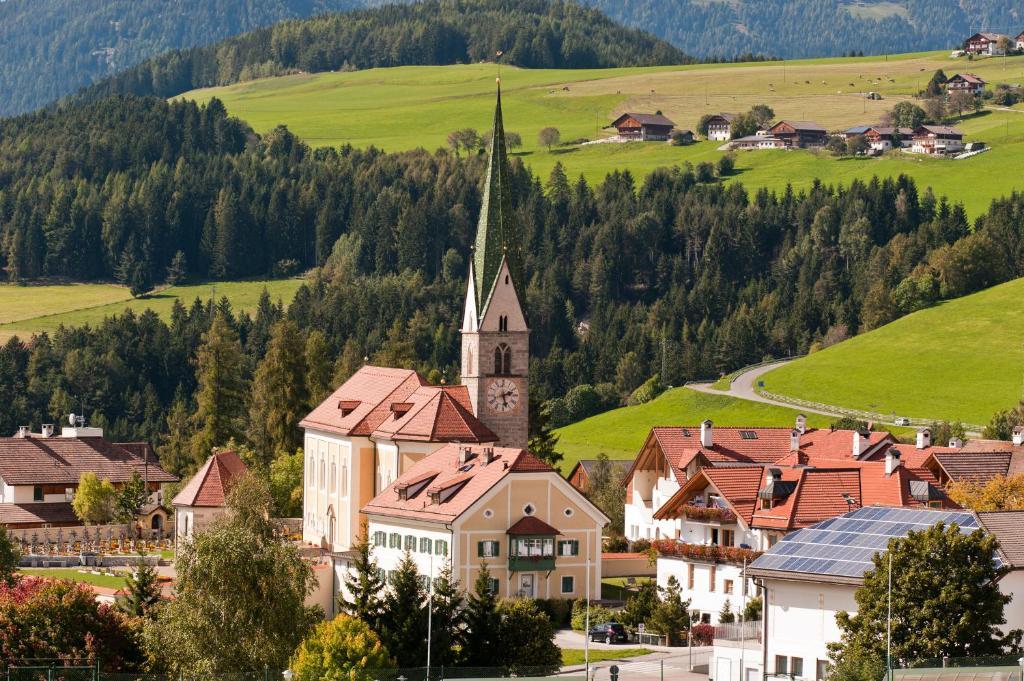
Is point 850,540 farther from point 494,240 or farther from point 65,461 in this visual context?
point 65,461

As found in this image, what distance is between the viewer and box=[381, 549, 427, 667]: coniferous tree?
73125mm

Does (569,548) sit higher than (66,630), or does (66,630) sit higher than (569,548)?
(569,548)

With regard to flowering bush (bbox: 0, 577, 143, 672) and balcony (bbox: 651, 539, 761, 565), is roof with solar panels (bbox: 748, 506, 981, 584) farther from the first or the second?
flowering bush (bbox: 0, 577, 143, 672)

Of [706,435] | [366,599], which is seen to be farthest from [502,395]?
[366,599]

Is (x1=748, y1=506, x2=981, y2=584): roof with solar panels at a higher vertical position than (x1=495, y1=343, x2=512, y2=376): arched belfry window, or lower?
lower

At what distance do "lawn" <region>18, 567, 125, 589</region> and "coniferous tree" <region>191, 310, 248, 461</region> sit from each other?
42480 millimetres

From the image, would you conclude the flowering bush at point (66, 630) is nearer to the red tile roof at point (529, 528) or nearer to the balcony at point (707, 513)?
the red tile roof at point (529, 528)

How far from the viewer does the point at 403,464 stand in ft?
351

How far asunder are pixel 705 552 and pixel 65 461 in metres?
59.9

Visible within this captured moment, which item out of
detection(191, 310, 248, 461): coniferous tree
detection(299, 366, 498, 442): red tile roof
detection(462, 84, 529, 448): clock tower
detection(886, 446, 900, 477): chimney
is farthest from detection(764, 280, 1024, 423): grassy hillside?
detection(886, 446, 900, 477): chimney

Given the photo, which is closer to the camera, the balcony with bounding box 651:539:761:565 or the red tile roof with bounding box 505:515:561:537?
the balcony with bounding box 651:539:761:565

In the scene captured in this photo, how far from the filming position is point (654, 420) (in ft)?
547

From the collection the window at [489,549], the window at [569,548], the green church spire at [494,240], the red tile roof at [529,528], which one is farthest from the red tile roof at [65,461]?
the window at [569,548]

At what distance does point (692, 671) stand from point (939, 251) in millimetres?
128206
